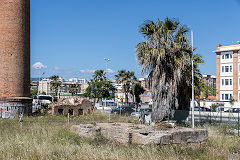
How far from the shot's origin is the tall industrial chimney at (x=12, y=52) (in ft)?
105

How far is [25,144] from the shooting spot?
40.5ft

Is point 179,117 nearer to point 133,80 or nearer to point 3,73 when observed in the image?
point 3,73

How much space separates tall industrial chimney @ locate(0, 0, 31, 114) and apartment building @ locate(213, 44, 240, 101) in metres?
42.8

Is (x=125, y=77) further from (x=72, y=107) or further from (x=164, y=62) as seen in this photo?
(x=164, y=62)

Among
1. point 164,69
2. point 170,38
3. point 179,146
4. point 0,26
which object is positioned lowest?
point 179,146

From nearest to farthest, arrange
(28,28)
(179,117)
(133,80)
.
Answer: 1. (179,117)
2. (28,28)
3. (133,80)

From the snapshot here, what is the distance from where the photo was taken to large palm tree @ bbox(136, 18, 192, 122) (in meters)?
22.1

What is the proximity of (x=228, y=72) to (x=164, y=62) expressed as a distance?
42.4m

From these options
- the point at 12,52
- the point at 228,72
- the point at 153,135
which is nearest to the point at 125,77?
the point at 228,72

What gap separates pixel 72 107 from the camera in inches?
1467

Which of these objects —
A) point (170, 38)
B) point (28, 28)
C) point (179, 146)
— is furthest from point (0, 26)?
point (179, 146)

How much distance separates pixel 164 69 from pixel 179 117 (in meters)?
4.68

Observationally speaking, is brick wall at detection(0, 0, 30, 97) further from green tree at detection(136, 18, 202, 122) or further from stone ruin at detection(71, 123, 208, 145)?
stone ruin at detection(71, 123, 208, 145)

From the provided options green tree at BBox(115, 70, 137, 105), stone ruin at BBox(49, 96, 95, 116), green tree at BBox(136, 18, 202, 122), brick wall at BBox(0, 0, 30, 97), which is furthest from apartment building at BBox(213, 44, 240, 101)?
brick wall at BBox(0, 0, 30, 97)
